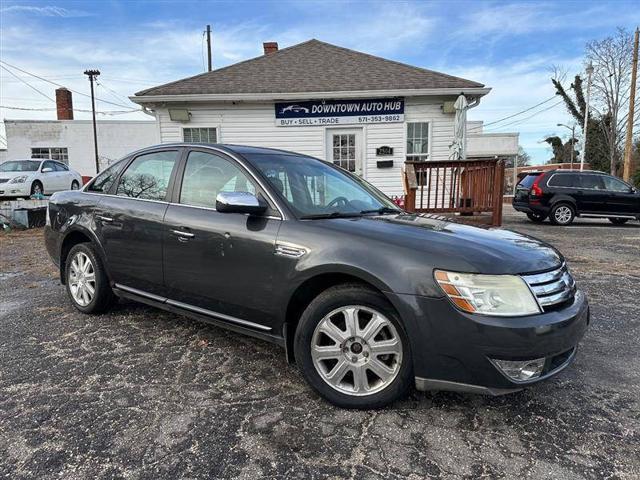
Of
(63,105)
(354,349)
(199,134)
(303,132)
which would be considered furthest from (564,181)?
(63,105)

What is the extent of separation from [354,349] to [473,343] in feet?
2.10

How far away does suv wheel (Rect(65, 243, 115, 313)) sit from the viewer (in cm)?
399

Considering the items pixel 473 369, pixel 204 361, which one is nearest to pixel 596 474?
pixel 473 369

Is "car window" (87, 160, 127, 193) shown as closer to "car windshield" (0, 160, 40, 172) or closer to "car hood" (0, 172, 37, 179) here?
"car hood" (0, 172, 37, 179)

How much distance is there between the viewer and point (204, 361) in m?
3.23

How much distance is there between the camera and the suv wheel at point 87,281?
3994mm

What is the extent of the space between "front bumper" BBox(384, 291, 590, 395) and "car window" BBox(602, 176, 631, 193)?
13035 mm

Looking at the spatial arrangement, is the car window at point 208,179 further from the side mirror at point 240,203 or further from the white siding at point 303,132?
the white siding at point 303,132

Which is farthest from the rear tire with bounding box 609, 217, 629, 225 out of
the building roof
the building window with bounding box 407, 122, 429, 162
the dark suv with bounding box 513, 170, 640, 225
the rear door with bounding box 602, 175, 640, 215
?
the building window with bounding box 407, 122, 429, 162

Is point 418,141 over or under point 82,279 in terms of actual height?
over

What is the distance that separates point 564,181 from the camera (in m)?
13.2

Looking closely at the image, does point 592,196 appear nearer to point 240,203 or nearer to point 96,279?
point 240,203

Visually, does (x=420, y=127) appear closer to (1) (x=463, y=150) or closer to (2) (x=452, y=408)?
(1) (x=463, y=150)

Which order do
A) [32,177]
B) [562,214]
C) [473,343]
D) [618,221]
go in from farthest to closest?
[32,177] → [618,221] → [562,214] → [473,343]
